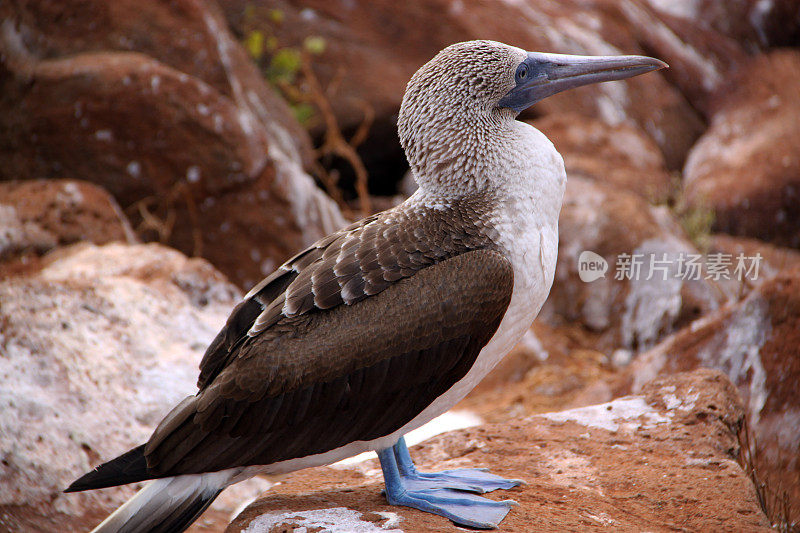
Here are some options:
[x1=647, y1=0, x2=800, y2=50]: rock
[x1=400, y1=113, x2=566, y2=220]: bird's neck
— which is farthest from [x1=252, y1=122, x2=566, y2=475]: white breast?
[x1=647, y1=0, x2=800, y2=50]: rock

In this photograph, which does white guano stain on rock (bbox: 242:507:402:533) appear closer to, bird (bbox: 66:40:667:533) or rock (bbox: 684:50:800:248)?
bird (bbox: 66:40:667:533)

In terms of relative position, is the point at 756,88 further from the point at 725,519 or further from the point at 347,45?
the point at 725,519

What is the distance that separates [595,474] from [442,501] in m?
0.92

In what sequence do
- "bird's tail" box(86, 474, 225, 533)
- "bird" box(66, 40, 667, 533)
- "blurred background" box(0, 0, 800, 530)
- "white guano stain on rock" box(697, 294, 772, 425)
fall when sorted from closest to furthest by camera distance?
"bird's tail" box(86, 474, 225, 533), "bird" box(66, 40, 667, 533), "blurred background" box(0, 0, 800, 530), "white guano stain on rock" box(697, 294, 772, 425)

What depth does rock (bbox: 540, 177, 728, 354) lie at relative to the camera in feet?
27.9

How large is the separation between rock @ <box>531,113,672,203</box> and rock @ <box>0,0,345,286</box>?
383 centimetres

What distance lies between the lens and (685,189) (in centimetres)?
1110

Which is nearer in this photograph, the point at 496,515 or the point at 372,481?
the point at 496,515

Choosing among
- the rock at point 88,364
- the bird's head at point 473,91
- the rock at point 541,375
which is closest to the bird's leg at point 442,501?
the bird's head at point 473,91

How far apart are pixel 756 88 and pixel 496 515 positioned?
11.6 m

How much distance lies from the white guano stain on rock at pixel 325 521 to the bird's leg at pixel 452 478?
35cm

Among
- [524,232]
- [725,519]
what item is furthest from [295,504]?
[725,519]

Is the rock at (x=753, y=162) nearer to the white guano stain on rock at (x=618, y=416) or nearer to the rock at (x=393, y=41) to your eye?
the rock at (x=393, y=41)

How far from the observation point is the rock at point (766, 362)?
17.3ft
